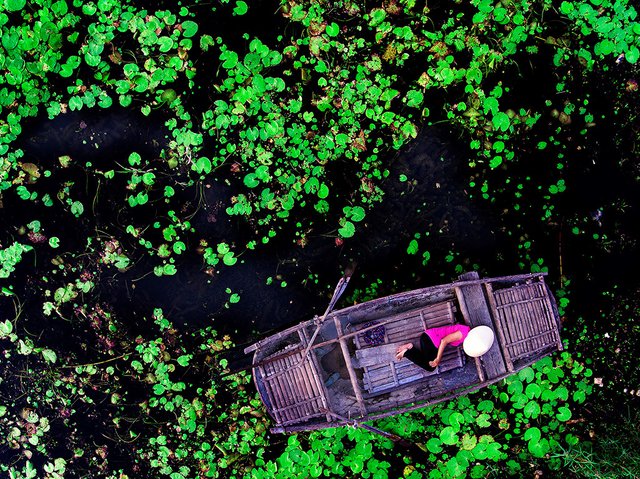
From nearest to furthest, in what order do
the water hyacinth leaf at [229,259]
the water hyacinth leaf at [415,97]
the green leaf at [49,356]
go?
1. the water hyacinth leaf at [415,97]
2. the water hyacinth leaf at [229,259]
3. the green leaf at [49,356]

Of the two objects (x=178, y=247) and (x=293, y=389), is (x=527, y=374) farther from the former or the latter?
(x=178, y=247)

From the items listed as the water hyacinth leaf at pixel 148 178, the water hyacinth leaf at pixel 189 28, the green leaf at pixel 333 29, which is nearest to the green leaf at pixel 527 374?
the green leaf at pixel 333 29

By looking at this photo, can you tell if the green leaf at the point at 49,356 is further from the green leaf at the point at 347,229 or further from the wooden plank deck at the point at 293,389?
the green leaf at the point at 347,229

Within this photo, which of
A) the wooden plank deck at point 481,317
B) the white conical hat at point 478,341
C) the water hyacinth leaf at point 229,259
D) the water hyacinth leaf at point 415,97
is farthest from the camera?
the water hyacinth leaf at point 229,259

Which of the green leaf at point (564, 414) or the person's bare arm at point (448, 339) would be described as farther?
the green leaf at point (564, 414)

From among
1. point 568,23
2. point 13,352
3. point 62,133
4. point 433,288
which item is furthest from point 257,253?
point 568,23
